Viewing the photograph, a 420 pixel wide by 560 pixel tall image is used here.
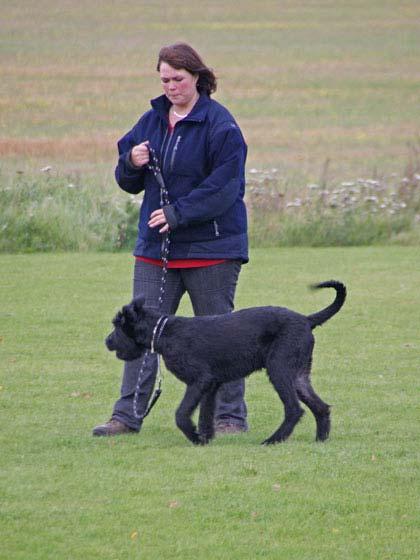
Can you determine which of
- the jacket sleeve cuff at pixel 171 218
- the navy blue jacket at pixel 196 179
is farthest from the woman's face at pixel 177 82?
the jacket sleeve cuff at pixel 171 218

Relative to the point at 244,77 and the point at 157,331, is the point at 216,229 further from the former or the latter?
the point at 244,77

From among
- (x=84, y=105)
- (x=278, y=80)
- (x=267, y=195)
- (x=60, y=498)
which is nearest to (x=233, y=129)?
(x=60, y=498)

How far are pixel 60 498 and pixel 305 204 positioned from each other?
1114 cm

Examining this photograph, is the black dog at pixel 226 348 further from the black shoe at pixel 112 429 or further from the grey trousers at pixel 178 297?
the black shoe at pixel 112 429

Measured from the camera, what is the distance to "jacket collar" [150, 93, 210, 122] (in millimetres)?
7121

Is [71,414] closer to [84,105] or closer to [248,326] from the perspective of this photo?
[248,326]

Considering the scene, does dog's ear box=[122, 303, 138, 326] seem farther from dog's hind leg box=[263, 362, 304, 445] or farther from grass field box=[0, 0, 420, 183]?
grass field box=[0, 0, 420, 183]

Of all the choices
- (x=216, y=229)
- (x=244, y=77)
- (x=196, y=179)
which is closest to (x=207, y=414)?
(x=216, y=229)

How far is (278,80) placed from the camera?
31672 mm

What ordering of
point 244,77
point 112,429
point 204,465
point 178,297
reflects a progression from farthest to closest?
1. point 244,77
2. point 178,297
3. point 112,429
4. point 204,465

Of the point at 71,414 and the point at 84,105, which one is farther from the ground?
the point at 71,414

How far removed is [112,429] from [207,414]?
580 mm

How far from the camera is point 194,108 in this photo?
23.5 feet

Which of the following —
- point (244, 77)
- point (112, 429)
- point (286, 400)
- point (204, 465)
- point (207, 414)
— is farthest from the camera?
point (244, 77)
